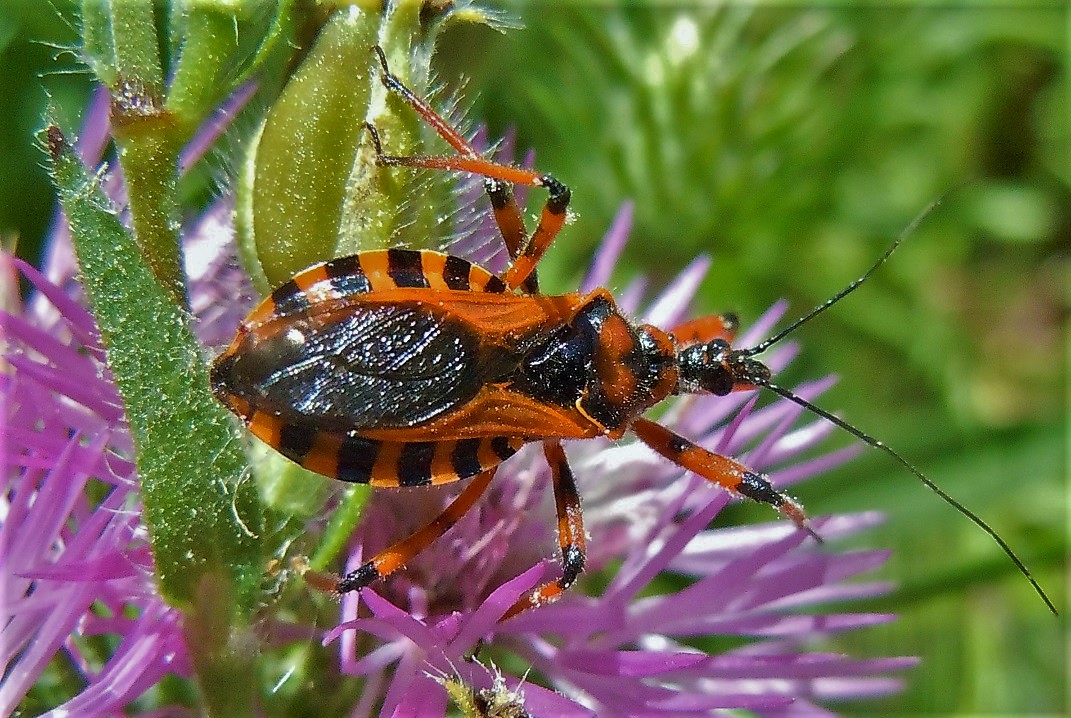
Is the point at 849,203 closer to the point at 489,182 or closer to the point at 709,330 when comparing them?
the point at 709,330

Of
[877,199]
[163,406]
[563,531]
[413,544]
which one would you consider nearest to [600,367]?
[563,531]

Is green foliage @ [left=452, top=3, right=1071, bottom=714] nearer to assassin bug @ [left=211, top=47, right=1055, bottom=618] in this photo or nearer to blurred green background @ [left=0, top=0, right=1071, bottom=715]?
blurred green background @ [left=0, top=0, right=1071, bottom=715]

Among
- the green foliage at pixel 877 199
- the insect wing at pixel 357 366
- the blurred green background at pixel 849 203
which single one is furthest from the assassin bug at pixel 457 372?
the blurred green background at pixel 849 203

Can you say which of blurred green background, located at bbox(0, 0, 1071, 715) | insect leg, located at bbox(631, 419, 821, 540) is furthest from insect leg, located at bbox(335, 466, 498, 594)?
blurred green background, located at bbox(0, 0, 1071, 715)

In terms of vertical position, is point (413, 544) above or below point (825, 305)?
below

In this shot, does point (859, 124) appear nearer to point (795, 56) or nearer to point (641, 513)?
point (795, 56)

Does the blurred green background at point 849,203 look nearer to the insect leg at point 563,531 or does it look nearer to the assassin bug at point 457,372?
the assassin bug at point 457,372

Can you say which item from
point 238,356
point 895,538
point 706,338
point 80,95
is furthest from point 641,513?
point 80,95
